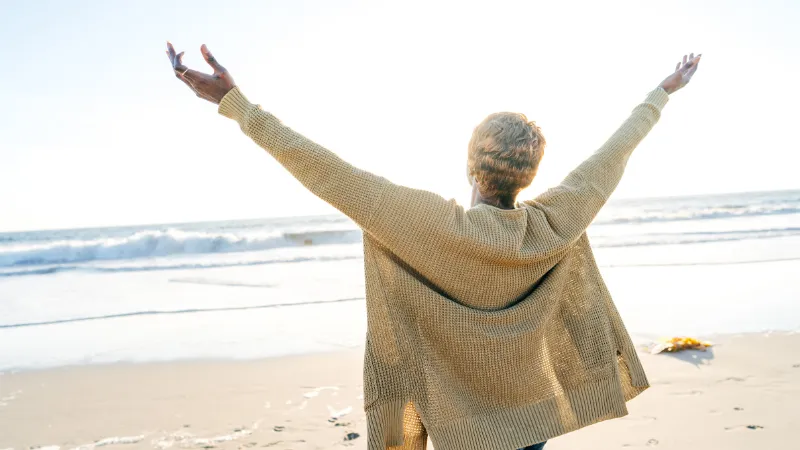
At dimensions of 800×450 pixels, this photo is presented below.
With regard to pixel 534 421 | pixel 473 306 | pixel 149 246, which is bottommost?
pixel 534 421

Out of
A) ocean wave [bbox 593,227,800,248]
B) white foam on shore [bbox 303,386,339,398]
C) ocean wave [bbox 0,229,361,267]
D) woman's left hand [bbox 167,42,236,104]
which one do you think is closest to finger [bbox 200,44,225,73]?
woman's left hand [bbox 167,42,236,104]

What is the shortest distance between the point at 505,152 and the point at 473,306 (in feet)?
1.41

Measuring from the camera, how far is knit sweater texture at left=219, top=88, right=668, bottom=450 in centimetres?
162

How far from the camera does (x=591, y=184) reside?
190cm

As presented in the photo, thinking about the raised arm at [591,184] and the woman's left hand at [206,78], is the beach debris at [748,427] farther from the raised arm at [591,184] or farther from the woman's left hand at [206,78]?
the woman's left hand at [206,78]

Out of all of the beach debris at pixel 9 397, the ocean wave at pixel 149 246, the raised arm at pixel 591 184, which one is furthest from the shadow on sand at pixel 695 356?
the ocean wave at pixel 149 246

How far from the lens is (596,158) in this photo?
194 centimetres

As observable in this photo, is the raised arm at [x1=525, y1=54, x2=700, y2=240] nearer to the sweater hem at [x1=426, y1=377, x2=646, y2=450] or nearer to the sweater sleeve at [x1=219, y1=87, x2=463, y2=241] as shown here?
the sweater sleeve at [x1=219, y1=87, x2=463, y2=241]

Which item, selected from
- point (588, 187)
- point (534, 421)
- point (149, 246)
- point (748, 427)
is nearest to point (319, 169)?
point (588, 187)

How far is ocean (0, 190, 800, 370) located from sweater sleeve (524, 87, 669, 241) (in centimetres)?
396

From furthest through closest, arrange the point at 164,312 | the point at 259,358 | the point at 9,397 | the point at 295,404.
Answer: the point at 164,312 < the point at 259,358 < the point at 9,397 < the point at 295,404

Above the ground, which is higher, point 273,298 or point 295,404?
point 273,298

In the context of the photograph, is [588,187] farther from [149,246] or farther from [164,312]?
[149,246]

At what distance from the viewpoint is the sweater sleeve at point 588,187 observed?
1.85 m
